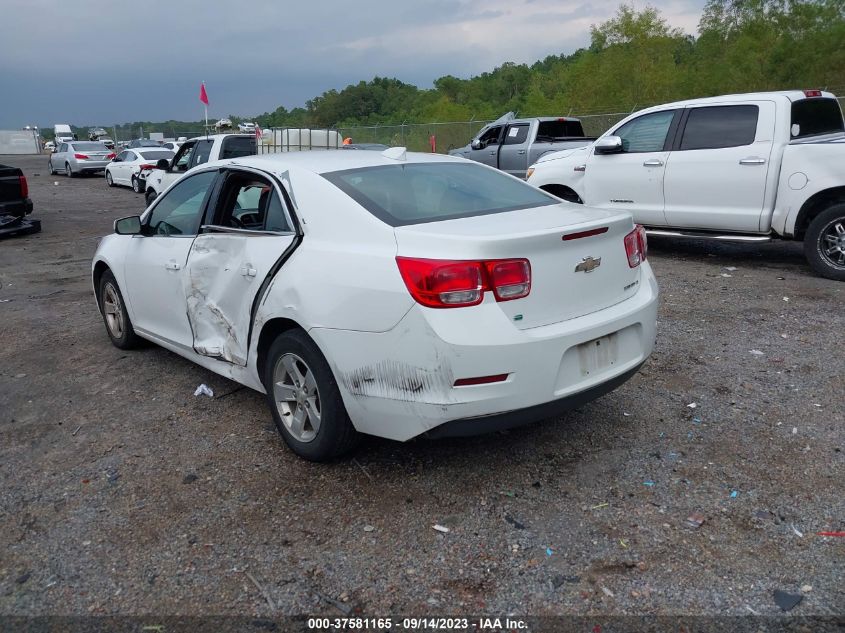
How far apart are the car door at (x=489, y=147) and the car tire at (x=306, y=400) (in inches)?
517

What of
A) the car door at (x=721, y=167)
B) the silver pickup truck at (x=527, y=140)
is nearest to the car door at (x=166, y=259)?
the car door at (x=721, y=167)

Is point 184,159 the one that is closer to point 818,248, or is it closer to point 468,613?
point 818,248

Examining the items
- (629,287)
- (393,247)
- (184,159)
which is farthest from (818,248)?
(184,159)

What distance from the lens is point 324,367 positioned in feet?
10.9

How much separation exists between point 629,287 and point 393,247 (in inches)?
52.0

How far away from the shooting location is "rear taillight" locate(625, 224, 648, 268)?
364cm

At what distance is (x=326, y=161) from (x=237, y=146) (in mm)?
9743

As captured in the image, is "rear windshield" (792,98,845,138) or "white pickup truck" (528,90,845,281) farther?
"rear windshield" (792,98,845,138)

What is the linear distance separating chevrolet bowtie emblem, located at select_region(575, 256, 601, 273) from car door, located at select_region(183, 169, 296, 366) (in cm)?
146

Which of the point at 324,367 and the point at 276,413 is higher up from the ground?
the point at 324,367

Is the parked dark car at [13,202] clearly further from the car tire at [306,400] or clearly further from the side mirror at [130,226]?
the car tire at [306,400]

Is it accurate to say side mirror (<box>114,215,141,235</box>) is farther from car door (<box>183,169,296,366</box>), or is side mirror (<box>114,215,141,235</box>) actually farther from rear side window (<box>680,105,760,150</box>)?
rear side window (<box>680,105,760,150</box>)

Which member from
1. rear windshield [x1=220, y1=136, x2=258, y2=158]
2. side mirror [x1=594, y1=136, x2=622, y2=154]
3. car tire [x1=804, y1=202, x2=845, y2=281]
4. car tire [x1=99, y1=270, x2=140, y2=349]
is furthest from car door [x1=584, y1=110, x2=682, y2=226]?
rear windshield [x1=220, y1=136, x2=258, y2=158]

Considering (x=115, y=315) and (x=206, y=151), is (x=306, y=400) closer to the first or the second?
(x=115, y=315)
